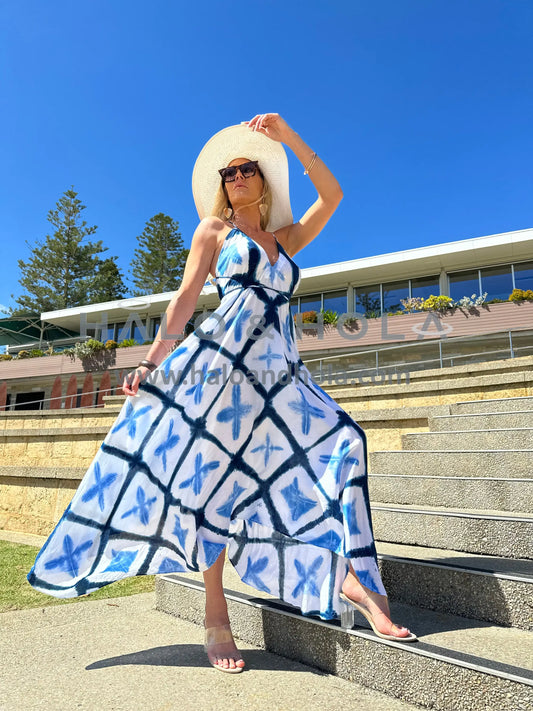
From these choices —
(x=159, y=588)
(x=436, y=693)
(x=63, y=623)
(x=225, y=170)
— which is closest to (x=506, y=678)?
(x=436, y=693)

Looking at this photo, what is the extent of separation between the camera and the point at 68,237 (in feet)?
130

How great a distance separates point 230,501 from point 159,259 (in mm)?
39014

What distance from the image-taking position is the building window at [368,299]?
63.4 feet

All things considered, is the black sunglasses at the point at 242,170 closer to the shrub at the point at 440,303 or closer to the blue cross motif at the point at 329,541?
the blue cross motif at the point at 329,541

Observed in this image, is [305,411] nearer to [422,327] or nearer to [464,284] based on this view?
[422,327]

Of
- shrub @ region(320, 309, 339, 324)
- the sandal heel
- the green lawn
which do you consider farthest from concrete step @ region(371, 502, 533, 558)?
shrub @ region(320, 309, 339, 324)

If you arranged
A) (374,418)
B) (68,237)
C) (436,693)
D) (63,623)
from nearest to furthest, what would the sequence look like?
(436,693) < (63,623) < (374,418) < (68,237)

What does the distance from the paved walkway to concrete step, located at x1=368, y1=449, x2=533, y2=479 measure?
1.96 metres

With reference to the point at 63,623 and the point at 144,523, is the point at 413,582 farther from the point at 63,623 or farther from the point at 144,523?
the point at 63,623

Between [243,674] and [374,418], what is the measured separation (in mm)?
3870

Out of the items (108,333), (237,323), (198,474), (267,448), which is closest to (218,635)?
(198,474)

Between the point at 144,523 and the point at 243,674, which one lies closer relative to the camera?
the point at 243,674

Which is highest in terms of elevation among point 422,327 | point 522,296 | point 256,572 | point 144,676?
point 522,296

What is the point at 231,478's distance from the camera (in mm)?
2014
